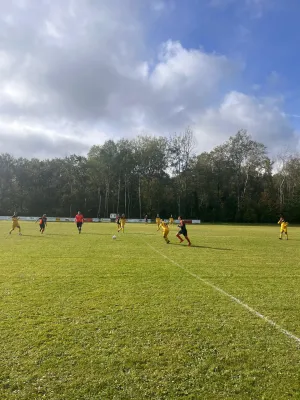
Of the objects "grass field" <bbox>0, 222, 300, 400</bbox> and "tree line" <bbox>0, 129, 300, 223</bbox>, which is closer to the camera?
"grass field" <bbox>0, 222, 300, 400</bbox>

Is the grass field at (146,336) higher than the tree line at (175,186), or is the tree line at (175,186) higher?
the tree line at (175,186)

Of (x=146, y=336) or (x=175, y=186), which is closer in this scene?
(x=146, y=336)

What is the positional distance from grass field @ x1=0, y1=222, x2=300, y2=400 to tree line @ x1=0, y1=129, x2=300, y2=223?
6465 cm

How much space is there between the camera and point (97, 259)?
13438 millimetres

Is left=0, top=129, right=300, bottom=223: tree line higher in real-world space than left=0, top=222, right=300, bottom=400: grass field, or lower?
higher

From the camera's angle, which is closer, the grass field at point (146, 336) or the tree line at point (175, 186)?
the grass field at point (146, 336)

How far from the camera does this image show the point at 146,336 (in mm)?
5258

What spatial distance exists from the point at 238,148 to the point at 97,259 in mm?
68596

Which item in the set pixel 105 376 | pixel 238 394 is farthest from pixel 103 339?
pixel 238 394

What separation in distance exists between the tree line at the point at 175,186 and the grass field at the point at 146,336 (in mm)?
64646

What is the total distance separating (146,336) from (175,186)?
70.6 metres

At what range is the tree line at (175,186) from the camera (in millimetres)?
74438

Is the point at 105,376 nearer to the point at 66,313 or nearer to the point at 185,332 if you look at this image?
the point at 185,332

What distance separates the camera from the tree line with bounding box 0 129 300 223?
244 feet
